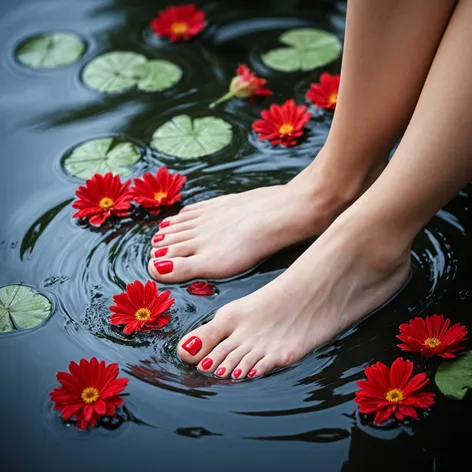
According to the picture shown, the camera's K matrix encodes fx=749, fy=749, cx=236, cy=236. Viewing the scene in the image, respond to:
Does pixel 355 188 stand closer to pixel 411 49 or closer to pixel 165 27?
pixel 411 49

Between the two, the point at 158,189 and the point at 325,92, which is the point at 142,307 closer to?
the point at 158,189

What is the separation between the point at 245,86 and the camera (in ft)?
6.93

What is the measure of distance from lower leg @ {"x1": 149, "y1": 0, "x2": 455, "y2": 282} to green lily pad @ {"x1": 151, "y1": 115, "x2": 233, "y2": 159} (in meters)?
0.25

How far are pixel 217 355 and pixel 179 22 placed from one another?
1386 mm

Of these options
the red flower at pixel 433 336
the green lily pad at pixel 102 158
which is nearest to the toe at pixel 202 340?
the red flower at pixel 433 336

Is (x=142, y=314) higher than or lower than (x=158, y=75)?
lower

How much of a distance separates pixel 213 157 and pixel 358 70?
585mm

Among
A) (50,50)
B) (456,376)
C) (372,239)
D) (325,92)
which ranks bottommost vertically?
(456,376)

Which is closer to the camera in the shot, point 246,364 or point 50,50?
point 246,364

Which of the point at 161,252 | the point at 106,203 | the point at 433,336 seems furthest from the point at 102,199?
the point at 433,336

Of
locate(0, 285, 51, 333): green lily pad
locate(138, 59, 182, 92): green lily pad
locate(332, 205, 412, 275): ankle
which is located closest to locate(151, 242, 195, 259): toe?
locate(0, 285, 51, 333): green lily pad

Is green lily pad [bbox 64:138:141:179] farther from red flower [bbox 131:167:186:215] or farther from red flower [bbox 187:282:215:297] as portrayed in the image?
red flower [bbox 187:282:215:297]

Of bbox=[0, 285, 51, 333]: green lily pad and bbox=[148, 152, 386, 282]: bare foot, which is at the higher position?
bbox=[148, 152, 386, 282]: bare foot

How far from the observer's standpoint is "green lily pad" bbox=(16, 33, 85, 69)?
2.36 m
